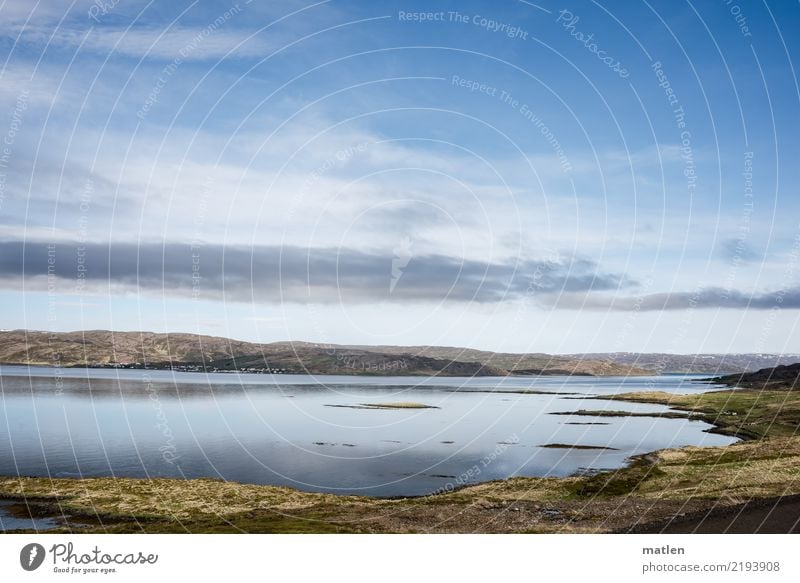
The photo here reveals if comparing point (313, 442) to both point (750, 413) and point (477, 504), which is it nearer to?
point (477, 504)

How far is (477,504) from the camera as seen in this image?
159 ft

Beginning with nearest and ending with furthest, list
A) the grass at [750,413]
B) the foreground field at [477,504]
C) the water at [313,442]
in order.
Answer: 1. the foreground field at [477,504]
2. the water at [313,442]
3. the grass at [750,413]

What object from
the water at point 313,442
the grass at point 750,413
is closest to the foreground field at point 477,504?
the water at point 313,442

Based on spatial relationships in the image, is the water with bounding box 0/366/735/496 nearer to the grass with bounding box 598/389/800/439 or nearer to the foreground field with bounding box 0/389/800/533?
the grass with bounding box 598/389/800/439

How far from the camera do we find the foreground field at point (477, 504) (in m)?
40.4

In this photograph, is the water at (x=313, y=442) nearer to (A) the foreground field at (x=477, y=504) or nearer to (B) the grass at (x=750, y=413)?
(B) the grass at (x=750, y=413)

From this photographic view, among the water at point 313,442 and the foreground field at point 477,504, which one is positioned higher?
the foreground field at point 477,504

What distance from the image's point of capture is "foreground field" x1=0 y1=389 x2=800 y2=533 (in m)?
40.4

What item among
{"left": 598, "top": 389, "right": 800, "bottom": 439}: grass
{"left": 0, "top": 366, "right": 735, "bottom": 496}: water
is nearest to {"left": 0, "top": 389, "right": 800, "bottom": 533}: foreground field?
{"left": 0, "top": 366, "right": 735, "bottom": 496}: water

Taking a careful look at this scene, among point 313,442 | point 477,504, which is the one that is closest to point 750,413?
point 313,442
